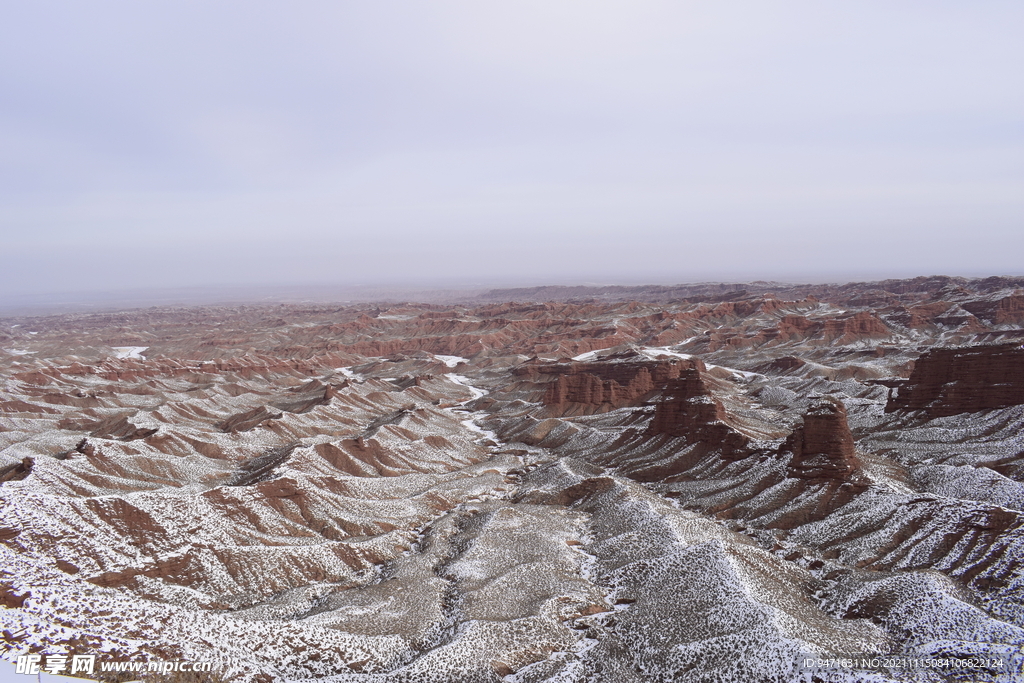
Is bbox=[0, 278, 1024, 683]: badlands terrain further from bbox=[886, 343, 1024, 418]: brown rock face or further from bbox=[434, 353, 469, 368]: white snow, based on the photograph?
bbox=[434, 353, 469, 368]: white snow

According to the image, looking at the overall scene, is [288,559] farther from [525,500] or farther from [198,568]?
[525,500]

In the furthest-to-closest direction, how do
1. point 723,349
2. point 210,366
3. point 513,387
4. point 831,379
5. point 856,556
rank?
1. point 723,349
2. point 210,366
3. point 513,387
4. point 831,379
5. point 856,556

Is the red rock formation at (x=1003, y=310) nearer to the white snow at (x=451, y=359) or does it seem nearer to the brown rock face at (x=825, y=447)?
the brown rock face at (x=825, y=447)

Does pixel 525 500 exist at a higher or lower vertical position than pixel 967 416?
lower

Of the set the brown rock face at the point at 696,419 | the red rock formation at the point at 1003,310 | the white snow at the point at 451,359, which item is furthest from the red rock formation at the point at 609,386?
the red rock formation at the point at 1003,310

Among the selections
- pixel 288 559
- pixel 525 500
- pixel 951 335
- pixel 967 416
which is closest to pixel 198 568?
pixel 288 559

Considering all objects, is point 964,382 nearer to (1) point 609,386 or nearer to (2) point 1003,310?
(1) point 609,386

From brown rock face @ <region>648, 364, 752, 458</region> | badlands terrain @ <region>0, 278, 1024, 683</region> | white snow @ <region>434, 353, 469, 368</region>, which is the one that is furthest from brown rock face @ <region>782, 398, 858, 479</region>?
white snow @ <region>434, 353, 469, 368</region>

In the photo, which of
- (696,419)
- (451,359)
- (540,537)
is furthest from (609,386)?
(451,359)
